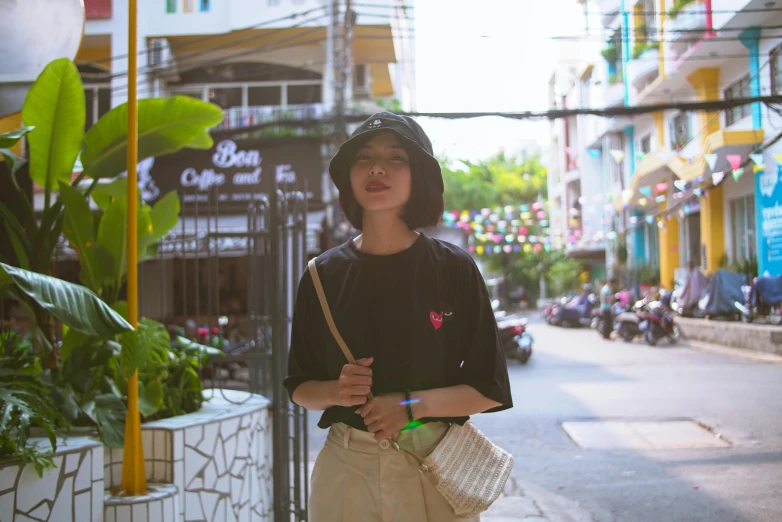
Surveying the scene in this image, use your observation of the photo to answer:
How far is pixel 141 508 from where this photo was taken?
2.93 meters

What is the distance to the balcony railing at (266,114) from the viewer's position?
1552cm

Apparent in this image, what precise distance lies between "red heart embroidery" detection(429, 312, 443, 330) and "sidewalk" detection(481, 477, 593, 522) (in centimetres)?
298

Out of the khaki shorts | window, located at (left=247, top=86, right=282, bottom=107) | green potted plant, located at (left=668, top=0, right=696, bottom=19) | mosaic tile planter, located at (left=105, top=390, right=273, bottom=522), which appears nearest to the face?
the khaki shorts

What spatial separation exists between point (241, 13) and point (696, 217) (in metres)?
13.2

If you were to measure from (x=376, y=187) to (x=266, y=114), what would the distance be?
574 inches

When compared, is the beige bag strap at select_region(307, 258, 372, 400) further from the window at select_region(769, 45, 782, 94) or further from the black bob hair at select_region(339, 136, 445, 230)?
the window at select_region(769, 45, 782, 94)

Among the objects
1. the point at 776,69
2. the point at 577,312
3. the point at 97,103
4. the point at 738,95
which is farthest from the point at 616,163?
the point at 97,103

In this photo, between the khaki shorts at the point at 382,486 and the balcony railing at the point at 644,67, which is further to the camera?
the balcony railing at the point at 644,67

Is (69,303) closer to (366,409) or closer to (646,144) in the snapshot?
(366,409)

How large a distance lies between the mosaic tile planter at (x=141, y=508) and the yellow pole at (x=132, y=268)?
0.24 ft

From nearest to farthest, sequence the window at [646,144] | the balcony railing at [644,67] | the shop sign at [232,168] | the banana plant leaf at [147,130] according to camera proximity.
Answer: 1. the banana plant leaf at [147,130]
2. the shop sign at [232,168]
3. the balcony railing at [644,67]
4. the window at [646,144]

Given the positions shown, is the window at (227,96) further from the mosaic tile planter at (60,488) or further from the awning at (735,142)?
the mosaic tile planter at (60,488)

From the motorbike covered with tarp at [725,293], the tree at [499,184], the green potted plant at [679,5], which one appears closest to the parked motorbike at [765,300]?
the motorbike covered with tarp at [725,293]

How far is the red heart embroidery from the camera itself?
5.39 feet
